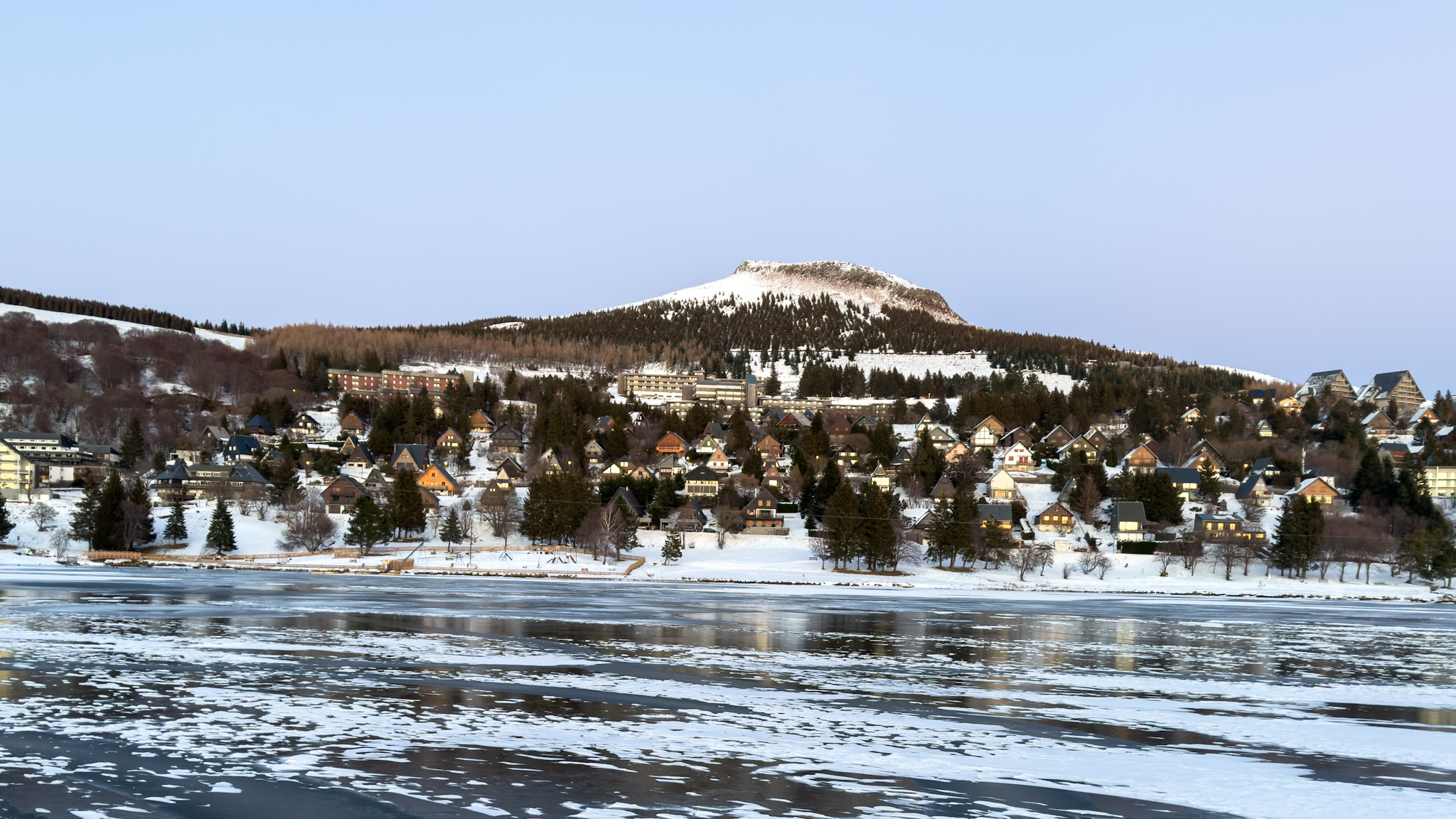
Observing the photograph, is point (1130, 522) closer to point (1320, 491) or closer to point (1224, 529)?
point (1224, 529)

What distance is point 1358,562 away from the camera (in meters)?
60.4

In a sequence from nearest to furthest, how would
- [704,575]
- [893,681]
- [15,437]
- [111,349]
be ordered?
[893,681] → [704,575] → [15,437] → [111,349]

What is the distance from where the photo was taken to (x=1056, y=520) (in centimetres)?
7156

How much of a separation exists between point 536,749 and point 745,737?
3.08m

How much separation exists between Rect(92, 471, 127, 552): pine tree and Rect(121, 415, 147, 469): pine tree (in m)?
33.4

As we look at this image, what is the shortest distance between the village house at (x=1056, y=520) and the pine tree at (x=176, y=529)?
55505 mm

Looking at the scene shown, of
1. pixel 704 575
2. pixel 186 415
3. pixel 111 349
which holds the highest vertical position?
pixel 111 349

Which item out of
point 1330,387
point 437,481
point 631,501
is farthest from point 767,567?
point 1330,387

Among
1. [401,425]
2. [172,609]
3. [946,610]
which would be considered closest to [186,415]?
[401,425]

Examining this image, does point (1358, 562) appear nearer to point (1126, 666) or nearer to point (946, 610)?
point (946, 610)

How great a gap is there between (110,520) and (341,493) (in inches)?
686

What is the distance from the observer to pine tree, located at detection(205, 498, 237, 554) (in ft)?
196

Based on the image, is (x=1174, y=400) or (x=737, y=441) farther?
(x=1174, y=400)

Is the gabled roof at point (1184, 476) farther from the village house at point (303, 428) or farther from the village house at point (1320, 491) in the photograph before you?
the village house at point (303, 428)
